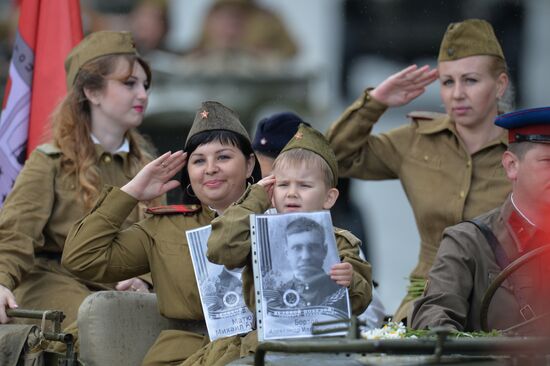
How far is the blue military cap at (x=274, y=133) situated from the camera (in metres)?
8.63

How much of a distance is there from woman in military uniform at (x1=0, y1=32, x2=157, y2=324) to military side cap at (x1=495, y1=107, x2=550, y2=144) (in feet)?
7.04

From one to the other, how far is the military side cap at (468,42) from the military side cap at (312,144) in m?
1.69

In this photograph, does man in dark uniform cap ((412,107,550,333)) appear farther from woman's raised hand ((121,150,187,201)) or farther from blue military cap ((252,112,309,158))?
blue military cap ((252,112,309,158))

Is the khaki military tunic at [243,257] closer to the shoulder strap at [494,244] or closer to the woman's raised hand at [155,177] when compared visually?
the shoulder strap at [494,244]

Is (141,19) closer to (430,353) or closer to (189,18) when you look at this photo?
(189,18)

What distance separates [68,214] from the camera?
841cm

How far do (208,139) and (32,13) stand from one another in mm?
2674

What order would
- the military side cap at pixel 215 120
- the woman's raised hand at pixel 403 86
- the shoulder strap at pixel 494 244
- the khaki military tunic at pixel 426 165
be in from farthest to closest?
the woman's raised hand at pixel 403 86 < the khaki military tunic at pixel 426 165 < the military side cap at pixel 215 120 < the shoulder strap at pixel 494 244

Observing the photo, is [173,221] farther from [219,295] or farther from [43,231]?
[43,231]

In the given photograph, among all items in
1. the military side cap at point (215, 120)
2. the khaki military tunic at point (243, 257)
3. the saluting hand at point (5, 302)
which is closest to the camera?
the khaki military tunic at point (243, 257)

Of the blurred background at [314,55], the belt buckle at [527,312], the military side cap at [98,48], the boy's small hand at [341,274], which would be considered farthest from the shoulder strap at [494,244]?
the blurred background at [314,55]

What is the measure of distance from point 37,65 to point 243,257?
3.57m

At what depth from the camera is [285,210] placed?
22.2 ft

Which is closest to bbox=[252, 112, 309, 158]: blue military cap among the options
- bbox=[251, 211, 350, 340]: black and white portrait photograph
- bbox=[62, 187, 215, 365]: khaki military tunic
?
bbox=[62, 187, 215, 365]: khaki military tunic
